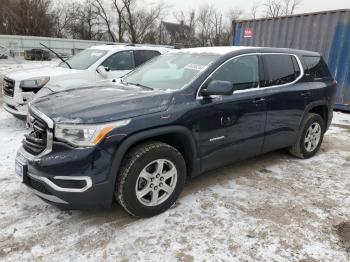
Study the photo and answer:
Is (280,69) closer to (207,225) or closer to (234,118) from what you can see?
(234,118)

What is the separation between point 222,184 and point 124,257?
175cm

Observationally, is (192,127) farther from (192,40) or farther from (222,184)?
(192,40)

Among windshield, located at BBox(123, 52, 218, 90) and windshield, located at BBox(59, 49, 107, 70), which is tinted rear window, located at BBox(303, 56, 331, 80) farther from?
windshield, located at BBox(59, 49, 107, 70)

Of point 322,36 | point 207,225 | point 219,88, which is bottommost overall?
point 207,225

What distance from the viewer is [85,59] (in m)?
7.01

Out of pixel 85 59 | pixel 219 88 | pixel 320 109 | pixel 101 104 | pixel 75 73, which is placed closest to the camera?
pixel 101 104

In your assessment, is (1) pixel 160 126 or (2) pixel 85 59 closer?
(1) pixel 160 126

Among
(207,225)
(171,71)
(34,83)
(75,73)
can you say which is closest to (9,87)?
(34,83)

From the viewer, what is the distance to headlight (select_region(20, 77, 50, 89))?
5.90 m

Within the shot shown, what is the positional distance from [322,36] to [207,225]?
7.79 m

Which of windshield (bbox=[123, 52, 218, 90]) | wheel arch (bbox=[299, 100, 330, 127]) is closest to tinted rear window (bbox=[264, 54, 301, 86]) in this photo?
wheel arch (bbox=[299, 100, 330, 127])

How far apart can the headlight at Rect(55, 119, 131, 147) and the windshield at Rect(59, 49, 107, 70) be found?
13.9ft

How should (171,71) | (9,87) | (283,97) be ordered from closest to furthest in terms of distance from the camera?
1. (171,71)
2. (283,97)
3. (9,87)

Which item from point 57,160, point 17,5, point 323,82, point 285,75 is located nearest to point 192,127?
point 57,160
